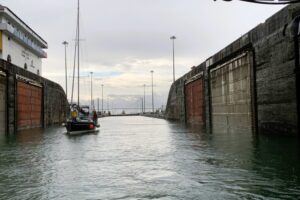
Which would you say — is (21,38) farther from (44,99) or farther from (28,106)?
(28,106)

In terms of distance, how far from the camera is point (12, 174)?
12000 mm

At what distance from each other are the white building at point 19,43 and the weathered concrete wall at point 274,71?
121 feet

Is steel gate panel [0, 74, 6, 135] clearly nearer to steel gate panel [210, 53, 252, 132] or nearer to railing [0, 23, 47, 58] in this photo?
steel gate panel [210, 53, 252, 132]

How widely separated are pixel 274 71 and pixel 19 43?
49.7 metres

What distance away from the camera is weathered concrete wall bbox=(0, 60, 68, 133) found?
35.4 meters

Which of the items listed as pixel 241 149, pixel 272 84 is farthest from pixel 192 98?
pixel 241 149

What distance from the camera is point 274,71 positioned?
22.5 meters

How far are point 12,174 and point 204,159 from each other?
244 inches

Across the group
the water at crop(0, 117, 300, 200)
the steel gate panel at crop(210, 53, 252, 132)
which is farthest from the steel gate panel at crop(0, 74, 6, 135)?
the water at crop(0, 117, 300, 200)

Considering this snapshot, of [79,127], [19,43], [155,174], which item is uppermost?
[19,43]

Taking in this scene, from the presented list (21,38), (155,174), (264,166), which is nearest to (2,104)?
(155,174)

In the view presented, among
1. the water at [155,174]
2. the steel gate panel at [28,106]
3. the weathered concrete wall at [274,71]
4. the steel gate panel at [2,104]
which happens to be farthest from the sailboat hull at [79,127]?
the water at [155,174]

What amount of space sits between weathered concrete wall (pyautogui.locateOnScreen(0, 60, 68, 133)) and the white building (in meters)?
7.38

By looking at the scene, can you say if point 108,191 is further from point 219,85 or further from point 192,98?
point 192,98
